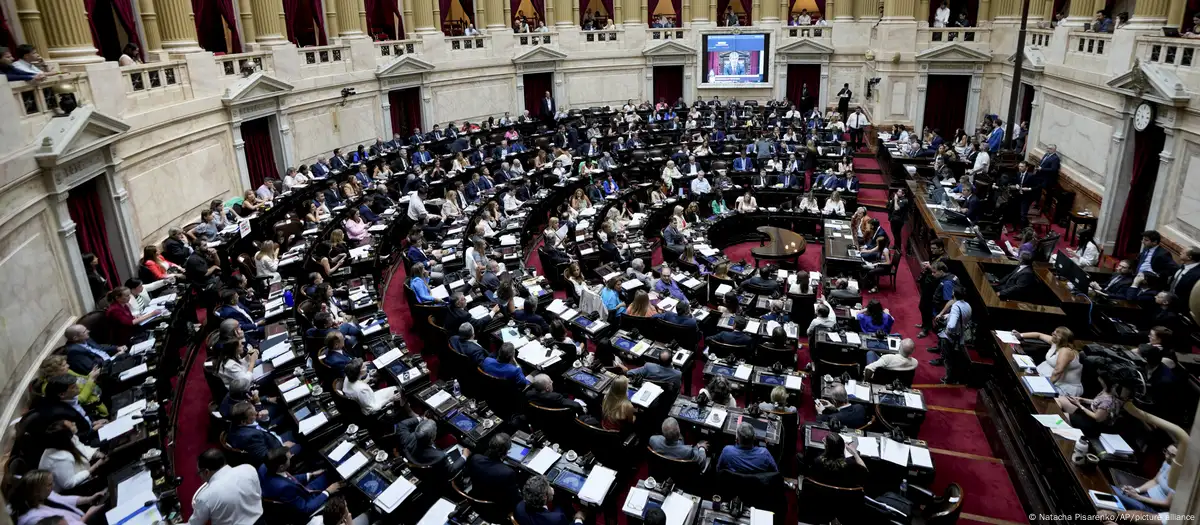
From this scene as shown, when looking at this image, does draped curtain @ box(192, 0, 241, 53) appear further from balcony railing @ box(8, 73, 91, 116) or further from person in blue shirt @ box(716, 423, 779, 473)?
person in blue shirt @ box(716, 423, 779, 473)

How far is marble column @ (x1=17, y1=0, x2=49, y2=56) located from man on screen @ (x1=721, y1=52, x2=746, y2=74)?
24950 millimetres

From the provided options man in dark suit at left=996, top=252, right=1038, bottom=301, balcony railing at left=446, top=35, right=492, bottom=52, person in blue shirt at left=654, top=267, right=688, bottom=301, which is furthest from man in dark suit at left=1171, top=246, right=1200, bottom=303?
balcony railing at left=446, top=35, right=492, bottom=52

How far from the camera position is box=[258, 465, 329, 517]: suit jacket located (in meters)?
6.67

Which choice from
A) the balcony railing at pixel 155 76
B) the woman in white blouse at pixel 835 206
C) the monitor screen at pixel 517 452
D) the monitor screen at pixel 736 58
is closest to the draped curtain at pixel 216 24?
the balcony railing at pixel 155 76

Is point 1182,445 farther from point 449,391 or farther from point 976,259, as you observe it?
point 976,259

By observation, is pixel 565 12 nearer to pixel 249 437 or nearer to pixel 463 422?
pixel 463 422

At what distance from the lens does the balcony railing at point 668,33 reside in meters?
31.1

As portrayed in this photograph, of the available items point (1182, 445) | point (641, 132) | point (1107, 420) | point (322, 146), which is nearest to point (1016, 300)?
point (1107, 420)

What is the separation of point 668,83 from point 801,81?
607 centimetres

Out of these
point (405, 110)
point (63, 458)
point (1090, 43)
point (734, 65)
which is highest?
point (1090, 43)

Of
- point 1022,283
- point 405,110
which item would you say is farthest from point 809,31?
point 1022,283

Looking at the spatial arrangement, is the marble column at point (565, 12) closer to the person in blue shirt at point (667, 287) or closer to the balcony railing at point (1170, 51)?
the person in blue shirt at point (667, 287)

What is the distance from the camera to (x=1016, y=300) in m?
11.3

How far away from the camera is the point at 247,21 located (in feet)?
65.7
